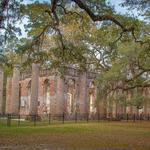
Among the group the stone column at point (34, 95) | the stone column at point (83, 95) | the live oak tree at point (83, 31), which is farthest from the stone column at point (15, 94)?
the live oak tree at point (83, 31)

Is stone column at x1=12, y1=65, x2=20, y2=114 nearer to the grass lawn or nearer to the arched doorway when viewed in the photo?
the arched doorway

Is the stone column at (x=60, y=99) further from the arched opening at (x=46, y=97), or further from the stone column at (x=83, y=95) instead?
the arched opening at (x=46, y=97)

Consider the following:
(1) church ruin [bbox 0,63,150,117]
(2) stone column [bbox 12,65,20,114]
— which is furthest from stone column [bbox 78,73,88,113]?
(2) stone column [bbox 12,65,20,114]

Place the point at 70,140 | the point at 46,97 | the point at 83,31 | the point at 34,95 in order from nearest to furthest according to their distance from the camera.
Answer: the point at 70,140 < the point at 83,31 < the point at 34,95 < the point at 46,97

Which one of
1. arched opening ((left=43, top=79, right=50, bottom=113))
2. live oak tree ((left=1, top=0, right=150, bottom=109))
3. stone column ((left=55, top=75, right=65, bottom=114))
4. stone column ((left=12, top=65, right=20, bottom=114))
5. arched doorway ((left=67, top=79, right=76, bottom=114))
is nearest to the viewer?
live oak tree ((left=1, top=0, right=150, bottom=109))

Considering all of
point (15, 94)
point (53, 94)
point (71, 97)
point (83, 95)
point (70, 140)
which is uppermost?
point (71, 97)

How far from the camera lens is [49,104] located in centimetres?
6838

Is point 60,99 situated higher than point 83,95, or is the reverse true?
point 83,95

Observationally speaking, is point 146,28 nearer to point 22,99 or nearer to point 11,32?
point 11,32

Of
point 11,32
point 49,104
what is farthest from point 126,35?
point 49,104

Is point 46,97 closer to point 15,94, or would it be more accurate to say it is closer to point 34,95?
point 15,94

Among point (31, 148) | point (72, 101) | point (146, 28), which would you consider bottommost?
point (31, 148)

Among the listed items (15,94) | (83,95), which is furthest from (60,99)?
(83,95)

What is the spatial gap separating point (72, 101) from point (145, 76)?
31.6m
